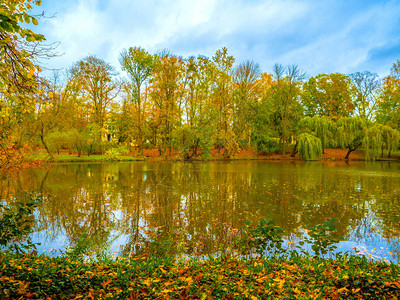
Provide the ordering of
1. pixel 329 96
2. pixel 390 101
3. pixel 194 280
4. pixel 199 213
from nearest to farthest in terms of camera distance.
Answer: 1. pixel 194 280
2. pixel 199 213
3. pixel 390 101
4. pixel 329 96

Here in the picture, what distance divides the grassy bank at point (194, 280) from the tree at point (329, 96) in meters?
36.8

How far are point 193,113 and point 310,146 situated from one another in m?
13.5

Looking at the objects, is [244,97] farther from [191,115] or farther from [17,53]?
[17,53]

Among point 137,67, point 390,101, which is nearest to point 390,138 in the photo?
point 390,101

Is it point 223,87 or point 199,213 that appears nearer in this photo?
point 199,213

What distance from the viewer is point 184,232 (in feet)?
17.0

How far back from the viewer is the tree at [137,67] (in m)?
26.8

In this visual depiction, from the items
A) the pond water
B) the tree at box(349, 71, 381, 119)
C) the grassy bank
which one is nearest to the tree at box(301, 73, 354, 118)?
the tree at box(349, 71, 381, 119)

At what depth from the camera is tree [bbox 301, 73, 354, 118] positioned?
37.2 meters

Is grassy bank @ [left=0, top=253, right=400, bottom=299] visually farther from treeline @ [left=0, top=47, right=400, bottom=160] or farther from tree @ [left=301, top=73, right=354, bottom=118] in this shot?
tree @ [left=301, top=73, right=354, bottom=118]

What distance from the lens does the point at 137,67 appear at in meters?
27.2

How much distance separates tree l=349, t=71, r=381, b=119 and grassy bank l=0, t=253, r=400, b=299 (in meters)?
42.1

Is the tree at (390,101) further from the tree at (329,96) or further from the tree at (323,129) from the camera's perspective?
the tree at (323,129)

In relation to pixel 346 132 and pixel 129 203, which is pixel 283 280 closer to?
pixel 129 203
